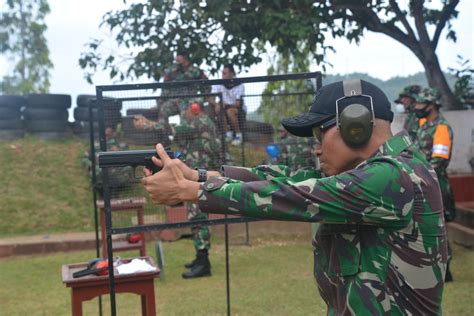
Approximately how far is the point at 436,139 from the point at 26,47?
70.6ft

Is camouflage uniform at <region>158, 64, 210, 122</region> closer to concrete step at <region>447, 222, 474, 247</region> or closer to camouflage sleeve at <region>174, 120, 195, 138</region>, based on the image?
camouflage sleeve at <region>174, 120, 195, 138</region>

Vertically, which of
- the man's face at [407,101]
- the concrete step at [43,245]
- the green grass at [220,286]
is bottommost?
the green grass at [220,286]

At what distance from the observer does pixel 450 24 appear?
9945 mm

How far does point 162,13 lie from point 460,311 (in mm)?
5218

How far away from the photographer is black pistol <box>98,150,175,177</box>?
250 centimetres

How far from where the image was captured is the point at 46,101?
42.5 ft

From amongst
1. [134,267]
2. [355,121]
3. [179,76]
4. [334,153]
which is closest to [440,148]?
[179,76]

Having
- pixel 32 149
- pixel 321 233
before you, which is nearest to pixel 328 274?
pixel 321 233

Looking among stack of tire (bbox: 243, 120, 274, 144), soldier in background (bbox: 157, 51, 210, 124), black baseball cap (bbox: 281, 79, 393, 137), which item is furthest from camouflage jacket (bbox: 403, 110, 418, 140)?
black baseball cap (bbox: 281, 79, 393, 137)

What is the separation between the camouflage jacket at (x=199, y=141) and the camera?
486cm

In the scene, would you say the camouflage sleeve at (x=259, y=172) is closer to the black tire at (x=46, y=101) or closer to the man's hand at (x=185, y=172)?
the man's hand at (x=185, y=172)

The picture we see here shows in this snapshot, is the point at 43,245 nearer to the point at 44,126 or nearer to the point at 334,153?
the point at 44,126

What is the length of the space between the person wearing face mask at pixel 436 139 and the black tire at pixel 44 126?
8421 millimetres

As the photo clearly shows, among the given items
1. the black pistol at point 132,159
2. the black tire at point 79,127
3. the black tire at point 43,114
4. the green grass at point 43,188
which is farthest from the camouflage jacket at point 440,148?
the black tire at point 43,114
